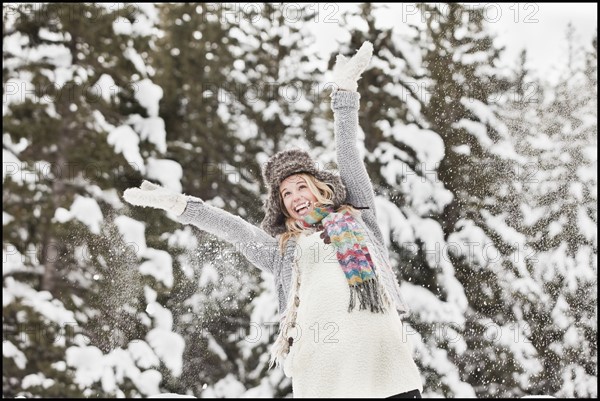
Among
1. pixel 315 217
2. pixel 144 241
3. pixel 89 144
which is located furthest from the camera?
pixel 89 144

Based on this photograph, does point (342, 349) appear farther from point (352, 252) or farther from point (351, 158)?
point (351, 158)

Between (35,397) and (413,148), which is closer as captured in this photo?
(35,397)

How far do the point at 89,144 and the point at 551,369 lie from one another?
609cm

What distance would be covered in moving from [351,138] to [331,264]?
0.62 m

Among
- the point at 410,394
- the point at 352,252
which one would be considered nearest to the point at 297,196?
the point at 352,252

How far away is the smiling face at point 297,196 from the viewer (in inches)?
116

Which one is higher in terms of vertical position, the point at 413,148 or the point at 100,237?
the point at 413,148

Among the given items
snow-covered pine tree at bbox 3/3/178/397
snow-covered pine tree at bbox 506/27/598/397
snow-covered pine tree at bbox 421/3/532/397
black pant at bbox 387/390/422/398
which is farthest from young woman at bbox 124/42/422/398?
snow-covered pine tree at bbox 506/27/598/397

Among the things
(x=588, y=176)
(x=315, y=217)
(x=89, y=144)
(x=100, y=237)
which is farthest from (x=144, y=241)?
(x=588, y=176)

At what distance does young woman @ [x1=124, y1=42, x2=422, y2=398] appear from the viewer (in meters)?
2.45

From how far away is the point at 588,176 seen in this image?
7.79 meters

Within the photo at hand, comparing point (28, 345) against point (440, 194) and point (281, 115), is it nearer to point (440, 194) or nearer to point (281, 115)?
point (281, 115)

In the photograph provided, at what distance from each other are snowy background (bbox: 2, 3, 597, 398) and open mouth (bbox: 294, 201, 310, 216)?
164 inches

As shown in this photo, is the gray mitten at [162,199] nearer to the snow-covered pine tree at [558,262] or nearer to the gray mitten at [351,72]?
the gray mitten at [351,72]
